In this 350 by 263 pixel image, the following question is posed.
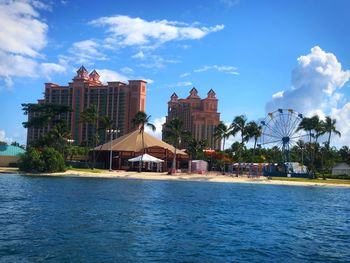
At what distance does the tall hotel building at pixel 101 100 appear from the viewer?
163 meters

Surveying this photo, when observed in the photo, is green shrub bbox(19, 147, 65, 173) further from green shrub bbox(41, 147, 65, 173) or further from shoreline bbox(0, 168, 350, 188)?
shoreline bbox(0, 168, 350, 188)

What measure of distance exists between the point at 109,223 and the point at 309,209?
2391 cm

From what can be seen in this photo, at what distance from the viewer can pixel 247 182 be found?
91.1m

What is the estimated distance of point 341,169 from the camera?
130m

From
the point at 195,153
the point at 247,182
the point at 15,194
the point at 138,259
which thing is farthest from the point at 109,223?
the point at 195,153

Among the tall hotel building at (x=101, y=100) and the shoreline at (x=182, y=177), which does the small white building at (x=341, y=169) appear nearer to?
the shoreline at (x=182, y=177)

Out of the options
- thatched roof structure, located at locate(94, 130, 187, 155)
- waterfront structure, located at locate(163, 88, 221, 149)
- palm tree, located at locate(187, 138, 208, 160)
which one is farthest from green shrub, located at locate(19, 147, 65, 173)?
waterfront structure, located at locate(163, 88, 221, 149)

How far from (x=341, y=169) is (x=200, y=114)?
2539 inches

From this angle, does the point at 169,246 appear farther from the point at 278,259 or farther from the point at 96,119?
the point at 96,119

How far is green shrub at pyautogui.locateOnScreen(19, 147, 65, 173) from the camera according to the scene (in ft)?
282

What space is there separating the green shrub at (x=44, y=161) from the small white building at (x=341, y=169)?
78.6 m

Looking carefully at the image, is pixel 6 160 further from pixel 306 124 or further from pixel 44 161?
pixel 306 124

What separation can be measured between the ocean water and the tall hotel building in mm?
118833

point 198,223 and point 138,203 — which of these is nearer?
point 198,223
